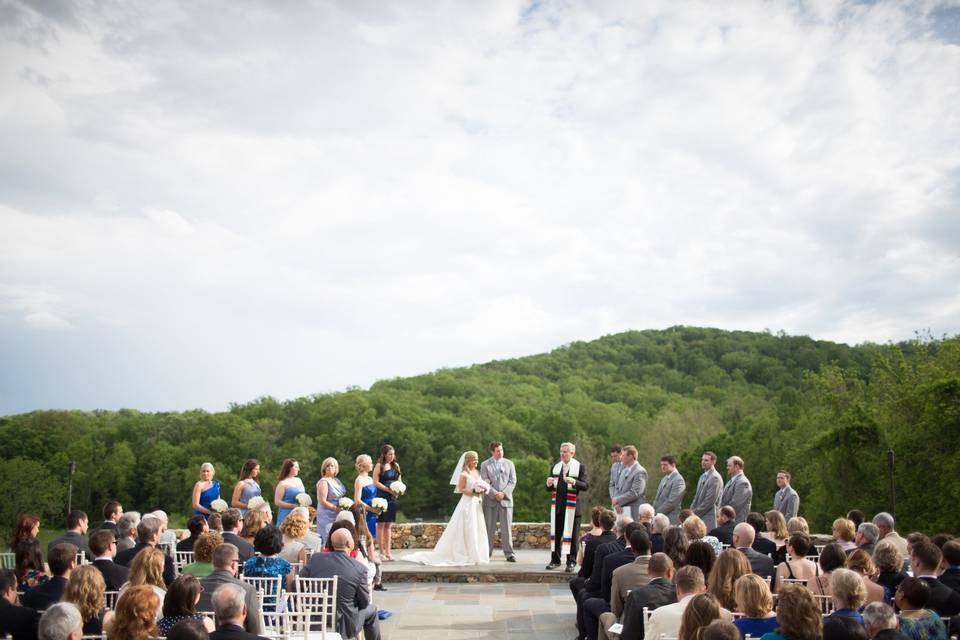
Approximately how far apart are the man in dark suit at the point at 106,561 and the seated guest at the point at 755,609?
3.83 meters

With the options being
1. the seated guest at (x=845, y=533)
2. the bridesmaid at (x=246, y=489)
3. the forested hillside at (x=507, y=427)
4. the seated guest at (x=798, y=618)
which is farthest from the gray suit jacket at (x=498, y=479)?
the forested hillside at (x=507, y=427)

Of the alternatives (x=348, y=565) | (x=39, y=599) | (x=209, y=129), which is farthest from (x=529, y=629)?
(x=209, y=129)

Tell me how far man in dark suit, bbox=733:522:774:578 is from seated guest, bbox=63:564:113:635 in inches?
159

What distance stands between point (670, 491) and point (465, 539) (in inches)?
117

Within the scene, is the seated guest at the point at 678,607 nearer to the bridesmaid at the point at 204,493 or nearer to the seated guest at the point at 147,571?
the seated guest at the point at 147,571

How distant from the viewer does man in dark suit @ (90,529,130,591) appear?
525cm

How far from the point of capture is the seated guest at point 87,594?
4117 millimetres

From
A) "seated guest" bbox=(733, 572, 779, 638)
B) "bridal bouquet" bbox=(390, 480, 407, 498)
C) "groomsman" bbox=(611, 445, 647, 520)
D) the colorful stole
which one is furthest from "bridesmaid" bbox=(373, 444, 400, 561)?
"seated guest" bbox=(733, 572, 779, 638)

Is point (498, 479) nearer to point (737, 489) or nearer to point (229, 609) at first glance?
point (737, 489)

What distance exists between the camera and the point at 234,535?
6332 mm

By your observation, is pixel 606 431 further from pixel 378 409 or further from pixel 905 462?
pixel 905 462

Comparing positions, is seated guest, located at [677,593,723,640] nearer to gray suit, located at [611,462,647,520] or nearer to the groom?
gray suit, located at [611,462,647,520]

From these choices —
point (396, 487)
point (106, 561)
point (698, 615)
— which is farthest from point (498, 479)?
point (698, 615)

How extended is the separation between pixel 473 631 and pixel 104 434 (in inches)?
1541
